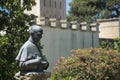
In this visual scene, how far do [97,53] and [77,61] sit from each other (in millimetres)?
879

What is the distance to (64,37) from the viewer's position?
33.1m

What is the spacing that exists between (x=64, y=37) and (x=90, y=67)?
563 inches

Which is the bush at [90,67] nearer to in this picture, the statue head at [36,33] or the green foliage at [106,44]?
the statue head at [36,33]

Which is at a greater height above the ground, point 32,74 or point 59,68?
point 32,74

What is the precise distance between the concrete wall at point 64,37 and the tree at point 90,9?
19.5m

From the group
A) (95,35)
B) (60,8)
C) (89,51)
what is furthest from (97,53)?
(60,8)

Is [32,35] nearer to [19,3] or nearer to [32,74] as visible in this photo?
[32,74]

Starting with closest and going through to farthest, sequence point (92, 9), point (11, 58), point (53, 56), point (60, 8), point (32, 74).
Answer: point (32, 74) < point (11, 58) < point (53, 56) < point (92, 9) < point (60, 8)

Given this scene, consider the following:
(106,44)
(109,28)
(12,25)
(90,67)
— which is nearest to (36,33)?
(12,25)

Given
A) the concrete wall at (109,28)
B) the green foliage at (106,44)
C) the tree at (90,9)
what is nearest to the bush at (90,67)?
the green foliage at (106,44)

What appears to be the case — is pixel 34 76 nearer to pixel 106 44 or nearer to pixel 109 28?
pixel 106 44

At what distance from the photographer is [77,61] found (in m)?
19.0

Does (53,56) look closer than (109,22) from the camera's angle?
Yes

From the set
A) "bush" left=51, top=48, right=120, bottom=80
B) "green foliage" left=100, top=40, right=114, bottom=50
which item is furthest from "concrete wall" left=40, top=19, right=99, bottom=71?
"bush" left=51, top=48, right=120, bottom=80
